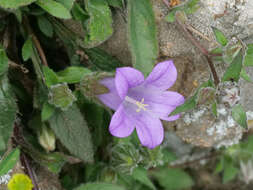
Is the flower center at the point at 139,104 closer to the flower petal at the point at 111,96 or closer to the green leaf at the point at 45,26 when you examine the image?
the flower petal at the point at 111,96

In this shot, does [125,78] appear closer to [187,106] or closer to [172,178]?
[187,106]

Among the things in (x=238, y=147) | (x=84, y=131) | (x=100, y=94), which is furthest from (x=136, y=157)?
(x=238, y=147)

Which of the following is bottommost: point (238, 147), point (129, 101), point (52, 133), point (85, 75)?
point (238, 147)

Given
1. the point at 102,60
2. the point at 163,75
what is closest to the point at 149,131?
the point at 163,75

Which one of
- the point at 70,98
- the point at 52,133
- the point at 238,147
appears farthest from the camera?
the point at 238,147

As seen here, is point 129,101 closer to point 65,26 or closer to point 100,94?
point 100,94

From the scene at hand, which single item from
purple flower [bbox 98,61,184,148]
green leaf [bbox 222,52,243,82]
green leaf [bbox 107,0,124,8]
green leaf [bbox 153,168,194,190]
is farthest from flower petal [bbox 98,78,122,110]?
green leaf [bbox 153,168,194,190]
